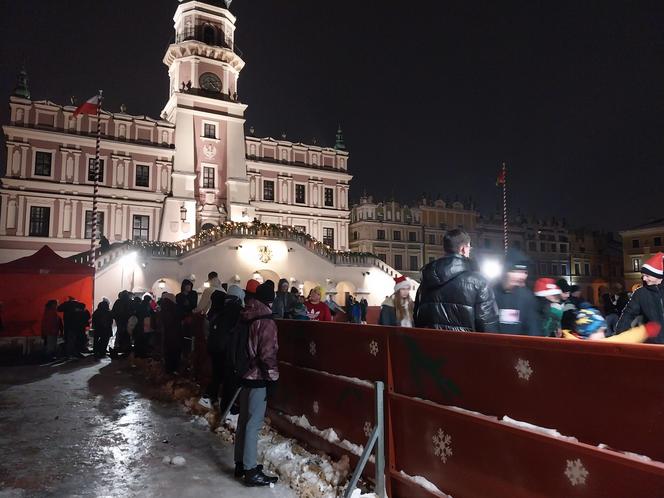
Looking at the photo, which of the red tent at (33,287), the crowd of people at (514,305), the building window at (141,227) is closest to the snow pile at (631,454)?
the crowd of people at (514,305)

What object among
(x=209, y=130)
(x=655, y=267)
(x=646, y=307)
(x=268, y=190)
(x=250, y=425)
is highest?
(x=209, y=130)

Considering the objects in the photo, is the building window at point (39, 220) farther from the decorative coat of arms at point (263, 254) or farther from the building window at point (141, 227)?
the decorative coat of arms at point (263, 254)

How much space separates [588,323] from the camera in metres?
4.59

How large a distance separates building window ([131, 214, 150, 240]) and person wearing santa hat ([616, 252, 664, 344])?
120ft

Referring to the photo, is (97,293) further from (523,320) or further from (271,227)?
(523,320)

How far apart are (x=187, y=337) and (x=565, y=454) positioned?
9.81m

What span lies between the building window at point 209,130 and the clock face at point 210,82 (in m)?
3.16

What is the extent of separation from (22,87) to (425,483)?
4206 centimetres

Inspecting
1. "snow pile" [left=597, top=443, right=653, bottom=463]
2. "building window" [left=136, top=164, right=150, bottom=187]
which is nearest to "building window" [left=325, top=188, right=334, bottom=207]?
"building window" [left=136, top=164, right=150, bottom=187]

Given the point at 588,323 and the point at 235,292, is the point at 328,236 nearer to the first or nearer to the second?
the point at 235,292

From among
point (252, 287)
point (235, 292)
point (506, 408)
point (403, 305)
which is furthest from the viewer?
point (403, 305)

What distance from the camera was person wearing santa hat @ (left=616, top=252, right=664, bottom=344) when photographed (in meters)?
5.37

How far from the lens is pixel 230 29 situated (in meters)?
43.5

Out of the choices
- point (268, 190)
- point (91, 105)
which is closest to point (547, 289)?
point (91, 105)
